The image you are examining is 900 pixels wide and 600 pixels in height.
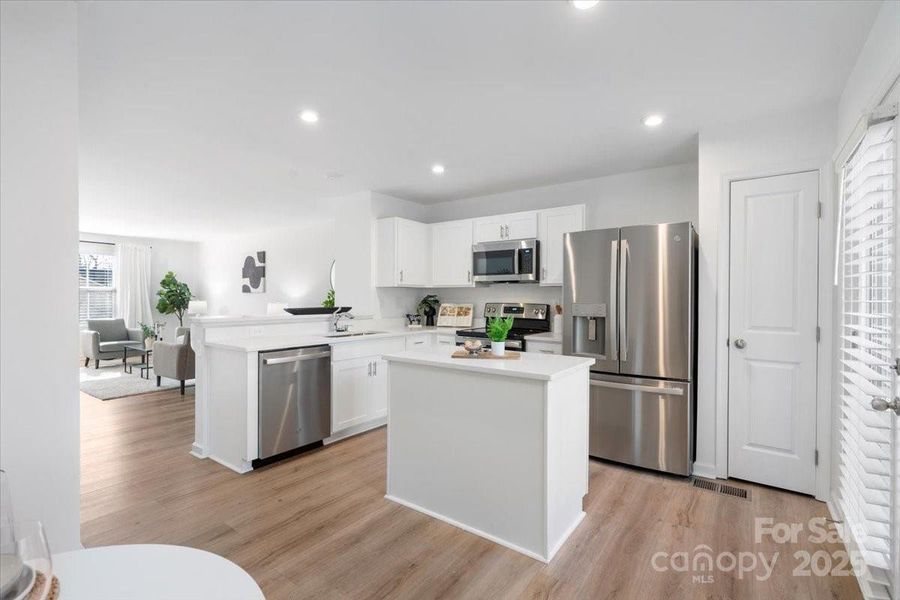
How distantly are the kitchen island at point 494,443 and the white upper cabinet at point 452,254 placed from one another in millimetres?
2251

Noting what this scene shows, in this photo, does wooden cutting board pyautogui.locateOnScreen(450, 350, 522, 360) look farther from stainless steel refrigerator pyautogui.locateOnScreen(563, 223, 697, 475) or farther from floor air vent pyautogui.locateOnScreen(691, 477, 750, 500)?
floor air vent pyautogui.locateOnScreen(691, 477, 750, 500)

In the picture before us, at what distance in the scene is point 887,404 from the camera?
1.43 metres

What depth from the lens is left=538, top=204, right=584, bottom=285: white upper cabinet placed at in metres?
4.02

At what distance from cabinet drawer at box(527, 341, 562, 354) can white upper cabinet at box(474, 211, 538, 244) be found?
1.07 m

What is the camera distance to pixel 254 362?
3082 mm

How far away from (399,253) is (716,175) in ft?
9.61

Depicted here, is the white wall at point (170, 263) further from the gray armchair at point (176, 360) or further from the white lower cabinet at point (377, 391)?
the white lower cabinet at point (377, 391)

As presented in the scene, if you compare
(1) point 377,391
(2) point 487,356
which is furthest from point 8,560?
(1) point 377,391

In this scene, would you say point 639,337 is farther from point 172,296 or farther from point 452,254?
point 172,296

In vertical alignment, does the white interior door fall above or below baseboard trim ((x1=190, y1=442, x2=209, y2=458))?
above

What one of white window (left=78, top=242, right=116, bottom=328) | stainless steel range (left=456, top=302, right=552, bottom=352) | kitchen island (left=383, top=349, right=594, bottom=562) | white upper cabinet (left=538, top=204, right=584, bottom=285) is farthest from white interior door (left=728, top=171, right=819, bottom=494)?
white window (left=78, top=242, right=116, bottom=328)

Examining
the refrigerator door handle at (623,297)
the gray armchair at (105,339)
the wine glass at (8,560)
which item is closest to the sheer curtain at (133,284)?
the gray armchair at (105,339)

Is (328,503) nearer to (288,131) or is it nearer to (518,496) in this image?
(518,496)

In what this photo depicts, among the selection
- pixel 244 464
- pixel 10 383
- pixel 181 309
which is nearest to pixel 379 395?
pixel 244 464
